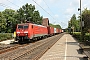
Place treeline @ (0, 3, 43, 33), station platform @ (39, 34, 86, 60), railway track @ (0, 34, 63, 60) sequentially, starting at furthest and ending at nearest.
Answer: treeline @ (0, 3, 43, 33)
railway track @ (0, 34, 63, 60)
station platform @ (39, 34, 86, 60)

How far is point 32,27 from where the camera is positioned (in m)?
31.6

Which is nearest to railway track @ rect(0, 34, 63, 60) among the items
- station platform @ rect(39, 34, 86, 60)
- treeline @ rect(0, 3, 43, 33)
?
station platform @ rect(39, 34, 86, 60)

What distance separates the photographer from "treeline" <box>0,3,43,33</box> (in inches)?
3604

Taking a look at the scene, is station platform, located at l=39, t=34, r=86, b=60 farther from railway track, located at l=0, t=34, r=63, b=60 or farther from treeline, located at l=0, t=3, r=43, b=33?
treeline, located at l=0, t=3, r=43, b=33

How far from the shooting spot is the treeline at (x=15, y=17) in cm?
9154

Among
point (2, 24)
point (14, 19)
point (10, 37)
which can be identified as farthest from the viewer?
point (14, 19)

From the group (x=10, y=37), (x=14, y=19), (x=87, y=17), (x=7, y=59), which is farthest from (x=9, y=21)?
(x=7, y=59)

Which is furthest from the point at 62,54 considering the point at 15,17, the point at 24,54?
the point at 15,17

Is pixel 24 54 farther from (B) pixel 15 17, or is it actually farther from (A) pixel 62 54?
(B) pixel 15 17

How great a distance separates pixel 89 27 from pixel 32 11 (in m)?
70.3

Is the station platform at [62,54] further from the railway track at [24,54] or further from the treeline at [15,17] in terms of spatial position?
the treeline at [15,17]

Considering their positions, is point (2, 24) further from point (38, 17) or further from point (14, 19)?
point (38, 17)

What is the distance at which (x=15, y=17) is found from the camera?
97062 millimetres

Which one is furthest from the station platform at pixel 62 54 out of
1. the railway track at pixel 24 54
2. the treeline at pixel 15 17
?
the treeline at pixel 15 17
